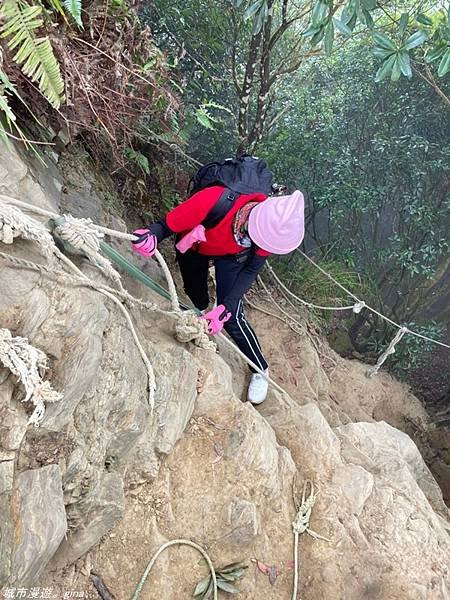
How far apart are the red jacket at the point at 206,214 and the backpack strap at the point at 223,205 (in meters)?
0.02

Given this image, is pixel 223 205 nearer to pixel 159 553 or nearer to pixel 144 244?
pixel 144 244

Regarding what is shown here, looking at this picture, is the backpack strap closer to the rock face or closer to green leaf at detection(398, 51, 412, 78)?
the rock face

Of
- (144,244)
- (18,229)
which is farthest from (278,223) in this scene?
(18,229)

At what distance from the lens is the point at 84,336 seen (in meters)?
1.90

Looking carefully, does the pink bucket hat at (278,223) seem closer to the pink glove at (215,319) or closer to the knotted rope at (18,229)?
the pink glove at (215,319)

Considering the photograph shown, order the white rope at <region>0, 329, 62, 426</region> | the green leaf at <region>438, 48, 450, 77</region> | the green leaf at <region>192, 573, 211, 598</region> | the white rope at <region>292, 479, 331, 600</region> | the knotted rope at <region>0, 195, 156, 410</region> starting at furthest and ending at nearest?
1. the white rope at <region>292, 479, 331, 600</region>
2. the green leaf at <region>438, 48, 450, 77</region>
3. the green leaf at <region>192, 573, 211, 598</region>
4. the knotted rope at <region>0, 195, 156, 410</region>
5. the white rope at <region>0, 329, 62, 426</region>

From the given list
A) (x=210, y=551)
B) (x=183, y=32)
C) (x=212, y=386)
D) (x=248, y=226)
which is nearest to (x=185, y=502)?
(x=210, y=551)

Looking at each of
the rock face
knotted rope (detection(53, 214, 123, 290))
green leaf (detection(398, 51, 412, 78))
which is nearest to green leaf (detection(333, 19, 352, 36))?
green leaf (detection(398, 51, 412, 78))

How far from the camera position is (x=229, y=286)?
3.08m

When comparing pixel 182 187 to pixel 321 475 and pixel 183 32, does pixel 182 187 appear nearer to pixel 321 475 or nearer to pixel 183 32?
pixel 183 32

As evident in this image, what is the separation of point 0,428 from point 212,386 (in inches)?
49.5

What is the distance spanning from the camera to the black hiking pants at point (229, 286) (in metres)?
2.97

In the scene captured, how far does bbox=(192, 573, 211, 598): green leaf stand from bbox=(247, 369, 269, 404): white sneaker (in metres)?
1.37

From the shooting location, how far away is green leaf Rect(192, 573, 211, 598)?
2.15 meters
